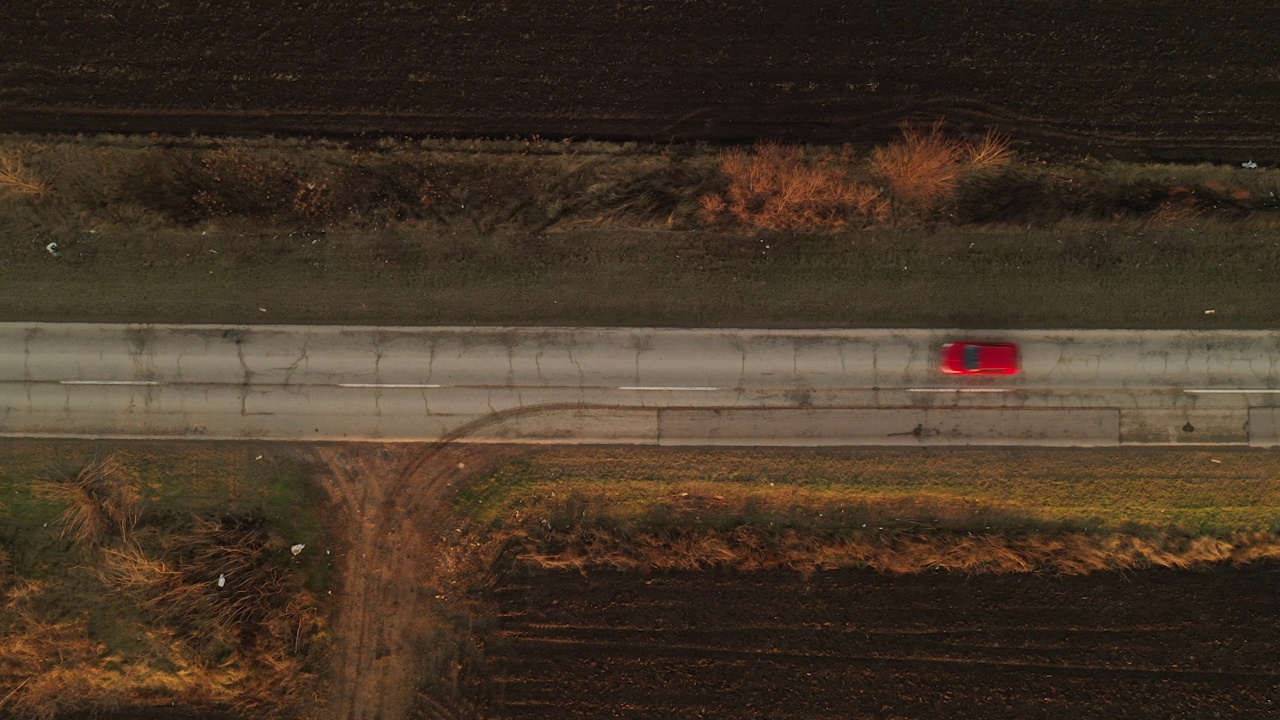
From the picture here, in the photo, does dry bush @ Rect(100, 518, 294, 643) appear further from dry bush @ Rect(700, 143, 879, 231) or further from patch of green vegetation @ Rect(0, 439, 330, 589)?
dry bush @ Rect(700, 143, 879, 231)

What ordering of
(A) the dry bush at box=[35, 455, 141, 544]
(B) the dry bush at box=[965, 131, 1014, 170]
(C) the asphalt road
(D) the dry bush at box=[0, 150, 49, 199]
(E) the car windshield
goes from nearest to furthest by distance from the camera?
(D) the dry bush at box=[0, 150, 49, 199]
(A) the dry bush at box=[35, 455, 141, 544]
(E) the car windshield
(C) the asphalt road
(B) the dry bush at box=[965, 131, 1014, 170]

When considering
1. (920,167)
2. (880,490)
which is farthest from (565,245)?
(880,490)

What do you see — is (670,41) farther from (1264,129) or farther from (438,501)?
(1264,129)

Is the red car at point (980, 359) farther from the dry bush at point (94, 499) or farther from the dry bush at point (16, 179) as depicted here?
the dry bush at point (16, 179)

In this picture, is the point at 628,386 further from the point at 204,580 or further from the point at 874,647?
the point at 204,580

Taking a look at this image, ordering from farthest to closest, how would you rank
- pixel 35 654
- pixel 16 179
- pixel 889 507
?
1. pixel 889 507
2. pixel 35 654
3. pixel 16 179

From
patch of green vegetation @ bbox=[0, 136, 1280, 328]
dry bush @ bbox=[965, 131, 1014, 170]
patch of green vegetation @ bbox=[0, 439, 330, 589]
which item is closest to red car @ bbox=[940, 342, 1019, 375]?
patch of green vegetation @ bbox=[0, 136, 1280, 328]
